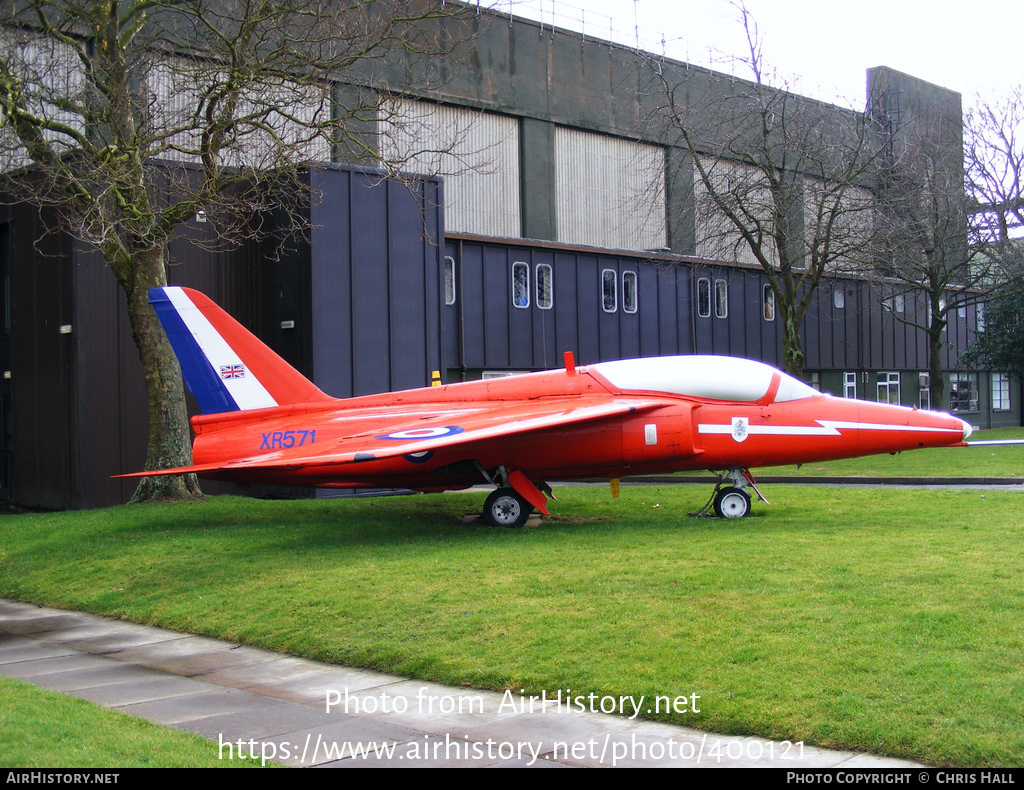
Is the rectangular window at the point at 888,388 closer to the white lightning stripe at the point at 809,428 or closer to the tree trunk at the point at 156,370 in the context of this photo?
the white lightning stripe at the point at 809,428

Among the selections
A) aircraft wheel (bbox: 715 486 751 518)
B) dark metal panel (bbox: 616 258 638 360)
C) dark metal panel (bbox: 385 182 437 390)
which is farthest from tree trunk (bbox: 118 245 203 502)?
dark metal panel (bbox: 616 258 638 360)

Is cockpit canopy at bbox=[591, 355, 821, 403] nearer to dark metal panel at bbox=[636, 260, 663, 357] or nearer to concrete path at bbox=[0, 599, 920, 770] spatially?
concrete path at bbox=[0, 599, 920, 770]

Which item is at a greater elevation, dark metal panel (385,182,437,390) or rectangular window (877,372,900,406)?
dark metal panel (385,182,437,390)

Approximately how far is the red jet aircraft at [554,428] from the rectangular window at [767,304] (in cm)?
2427

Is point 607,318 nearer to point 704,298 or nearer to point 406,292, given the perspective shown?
point 704,298

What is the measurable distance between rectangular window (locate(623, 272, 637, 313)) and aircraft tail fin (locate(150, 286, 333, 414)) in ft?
64.4

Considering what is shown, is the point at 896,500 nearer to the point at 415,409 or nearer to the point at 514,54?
the point at 415,409

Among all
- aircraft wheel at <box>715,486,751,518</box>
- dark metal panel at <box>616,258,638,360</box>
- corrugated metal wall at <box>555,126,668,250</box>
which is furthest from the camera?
corrugated metal wall at <box>555,126,668,250</box>

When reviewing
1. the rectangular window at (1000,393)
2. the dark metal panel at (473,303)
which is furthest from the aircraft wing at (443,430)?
the rectangular window at (1000,393)

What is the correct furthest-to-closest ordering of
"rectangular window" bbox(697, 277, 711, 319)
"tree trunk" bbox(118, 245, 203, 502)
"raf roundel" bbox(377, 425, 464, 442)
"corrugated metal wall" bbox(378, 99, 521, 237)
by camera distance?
"rectangular window" bbox(697, 277, 711, 319) < "corrugated metal wall" bbox(378, 99, 521, 237) < "tree trunk" bbox(118, 245, 203, 502) < "raf roundel" bbox(377, 425, 464, 442)

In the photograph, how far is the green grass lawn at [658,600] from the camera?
6.75m

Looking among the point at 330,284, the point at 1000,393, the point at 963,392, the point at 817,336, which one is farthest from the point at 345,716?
the point at 1000,393

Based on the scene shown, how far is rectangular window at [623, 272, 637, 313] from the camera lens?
34719mm
